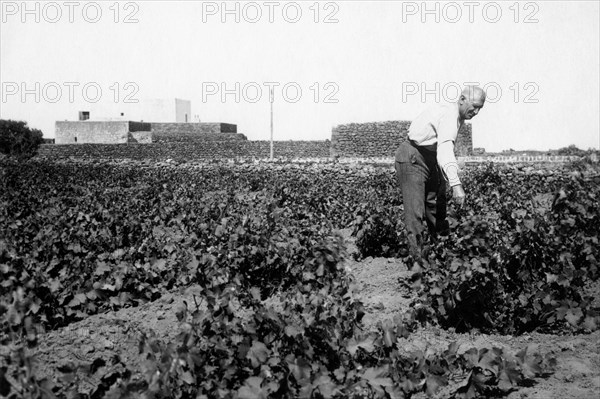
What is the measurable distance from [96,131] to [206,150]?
61.7ft

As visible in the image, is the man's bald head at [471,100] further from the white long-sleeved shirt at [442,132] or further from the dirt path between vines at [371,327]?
the dirt path between vines at [371,327]

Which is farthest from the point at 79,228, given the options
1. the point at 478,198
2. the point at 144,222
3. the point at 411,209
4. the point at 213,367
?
the point at 478,198

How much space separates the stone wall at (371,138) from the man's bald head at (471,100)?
19049 mm

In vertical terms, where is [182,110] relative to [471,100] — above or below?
above

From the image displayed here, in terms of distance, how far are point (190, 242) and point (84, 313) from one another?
128 centimetres

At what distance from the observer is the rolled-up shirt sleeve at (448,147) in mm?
4477

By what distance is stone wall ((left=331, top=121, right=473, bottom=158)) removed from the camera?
2391 centimetres

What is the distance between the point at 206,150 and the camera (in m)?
34.3

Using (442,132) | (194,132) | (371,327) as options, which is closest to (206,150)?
(194,132)

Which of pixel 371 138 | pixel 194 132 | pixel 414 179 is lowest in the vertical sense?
pixel 414 179

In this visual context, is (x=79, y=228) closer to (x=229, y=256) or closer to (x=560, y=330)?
(x=229, y=256)

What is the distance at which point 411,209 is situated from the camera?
4953 mm

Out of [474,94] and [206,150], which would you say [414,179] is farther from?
[206,150]

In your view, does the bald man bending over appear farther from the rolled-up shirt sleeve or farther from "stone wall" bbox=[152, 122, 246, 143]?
"stone wall" bbox=[152, 122, 246, 143]
